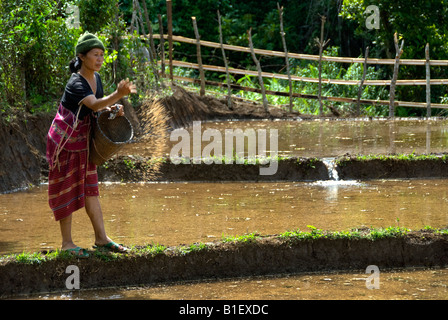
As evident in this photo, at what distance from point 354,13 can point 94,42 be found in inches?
537

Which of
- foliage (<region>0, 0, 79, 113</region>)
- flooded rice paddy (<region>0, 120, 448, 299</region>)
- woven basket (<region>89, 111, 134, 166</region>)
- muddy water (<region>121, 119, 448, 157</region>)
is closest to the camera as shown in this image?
flooded rice paddy (<region>0, 120, 448, 299</region>)

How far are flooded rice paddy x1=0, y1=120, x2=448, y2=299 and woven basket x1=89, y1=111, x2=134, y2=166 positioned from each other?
935mm

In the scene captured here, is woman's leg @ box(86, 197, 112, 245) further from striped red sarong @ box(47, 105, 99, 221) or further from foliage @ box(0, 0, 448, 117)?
foliage @ box(0, 0, 448, 117)

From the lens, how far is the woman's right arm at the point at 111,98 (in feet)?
15.5

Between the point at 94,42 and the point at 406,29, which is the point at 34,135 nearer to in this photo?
the point at 94,42

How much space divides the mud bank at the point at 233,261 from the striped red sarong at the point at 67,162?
39 centimetres

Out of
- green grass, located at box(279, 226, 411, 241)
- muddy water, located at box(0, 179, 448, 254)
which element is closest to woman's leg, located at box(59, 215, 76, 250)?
muddy water, located at box(0, 179, 448, 254)

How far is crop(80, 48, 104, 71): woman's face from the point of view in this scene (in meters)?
5.05

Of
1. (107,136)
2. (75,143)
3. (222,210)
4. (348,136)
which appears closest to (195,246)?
(107,136)

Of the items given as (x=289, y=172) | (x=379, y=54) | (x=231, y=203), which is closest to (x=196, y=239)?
(x=231, y=203)

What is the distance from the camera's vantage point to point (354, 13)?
17828 mm

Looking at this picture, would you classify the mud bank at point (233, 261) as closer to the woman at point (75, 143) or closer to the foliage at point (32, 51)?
the woman at point (75, 143)

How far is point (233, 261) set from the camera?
17.5ft

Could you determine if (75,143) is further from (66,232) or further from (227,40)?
(227,40)
